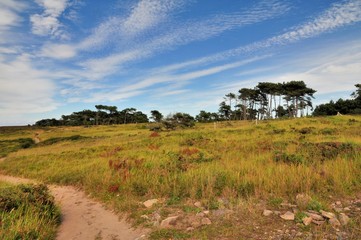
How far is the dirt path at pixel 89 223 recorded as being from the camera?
17.8 ft

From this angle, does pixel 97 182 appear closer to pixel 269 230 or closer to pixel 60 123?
pixel 269 230

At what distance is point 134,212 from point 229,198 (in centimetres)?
246

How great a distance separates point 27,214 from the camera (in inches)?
216

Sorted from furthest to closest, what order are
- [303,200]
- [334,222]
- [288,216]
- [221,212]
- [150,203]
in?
[150,203]
[221,212]
[303,200]
[288,216]
[334,222]

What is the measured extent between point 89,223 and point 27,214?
144 cm

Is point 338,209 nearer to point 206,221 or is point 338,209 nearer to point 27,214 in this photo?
point 206,221

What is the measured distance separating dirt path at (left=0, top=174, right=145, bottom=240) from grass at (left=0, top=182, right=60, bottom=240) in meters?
0.33

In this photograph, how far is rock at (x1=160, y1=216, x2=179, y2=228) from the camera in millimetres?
5395

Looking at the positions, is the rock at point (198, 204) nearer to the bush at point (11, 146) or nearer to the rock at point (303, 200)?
the rock at point (303, 200)

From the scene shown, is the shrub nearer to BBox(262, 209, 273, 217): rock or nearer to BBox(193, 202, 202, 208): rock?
BBox(262, 209, 273, 217): rock

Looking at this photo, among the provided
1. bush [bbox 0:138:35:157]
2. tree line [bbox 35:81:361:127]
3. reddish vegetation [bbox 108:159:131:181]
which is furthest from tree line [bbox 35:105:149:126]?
reddish vegetation [bbox 108:159:131:181]

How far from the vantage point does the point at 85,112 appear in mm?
111625

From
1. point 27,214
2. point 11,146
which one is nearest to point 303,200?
point 27,214

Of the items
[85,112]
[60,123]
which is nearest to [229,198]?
[85,112]
